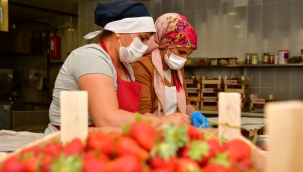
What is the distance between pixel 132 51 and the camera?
61.0 inches

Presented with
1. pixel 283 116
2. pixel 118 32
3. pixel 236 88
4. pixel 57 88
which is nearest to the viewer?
pixel 283 116

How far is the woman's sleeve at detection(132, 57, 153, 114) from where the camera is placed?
5.88 feet

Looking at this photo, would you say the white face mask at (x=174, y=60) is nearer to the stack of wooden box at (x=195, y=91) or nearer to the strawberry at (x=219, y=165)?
the strawberry at (x=219, y=165)

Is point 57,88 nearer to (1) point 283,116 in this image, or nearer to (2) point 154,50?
(2) point 154,50

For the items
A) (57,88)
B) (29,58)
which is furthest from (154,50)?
(29,58)

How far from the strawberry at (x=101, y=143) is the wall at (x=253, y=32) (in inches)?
166

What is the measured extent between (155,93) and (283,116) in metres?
1.51

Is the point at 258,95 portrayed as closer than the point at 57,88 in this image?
No

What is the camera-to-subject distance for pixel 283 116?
0.45 meters

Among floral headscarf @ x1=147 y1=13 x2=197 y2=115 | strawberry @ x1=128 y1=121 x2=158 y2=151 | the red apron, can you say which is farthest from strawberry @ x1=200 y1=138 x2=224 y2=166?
floral headscarf @ x1=147 y1=13 x2=197 y2=115

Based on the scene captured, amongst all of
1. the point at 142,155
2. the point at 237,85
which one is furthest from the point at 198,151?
the point at 237,85

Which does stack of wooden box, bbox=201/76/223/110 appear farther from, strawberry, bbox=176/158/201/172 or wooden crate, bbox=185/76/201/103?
strawberry, bbox=176/158/201/172

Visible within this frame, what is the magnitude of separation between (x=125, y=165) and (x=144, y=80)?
4.52 feet

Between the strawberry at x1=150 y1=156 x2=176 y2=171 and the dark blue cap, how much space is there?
3.60 feet
